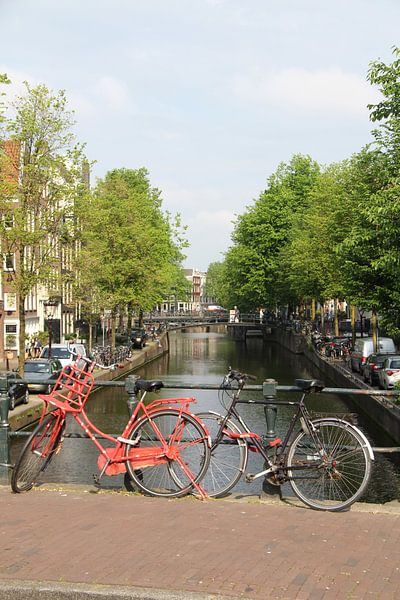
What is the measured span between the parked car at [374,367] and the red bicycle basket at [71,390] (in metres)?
24.2

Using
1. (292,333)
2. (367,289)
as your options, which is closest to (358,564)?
(367,289)

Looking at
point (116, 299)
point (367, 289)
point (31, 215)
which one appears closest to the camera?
point (367, 289)

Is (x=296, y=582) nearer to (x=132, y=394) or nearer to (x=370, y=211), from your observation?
(x=132, y=394)

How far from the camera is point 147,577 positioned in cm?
504

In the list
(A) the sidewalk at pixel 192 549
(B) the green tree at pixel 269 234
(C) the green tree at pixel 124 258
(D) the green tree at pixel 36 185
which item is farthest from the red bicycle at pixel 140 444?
(B) the green tree at pixel 269 234

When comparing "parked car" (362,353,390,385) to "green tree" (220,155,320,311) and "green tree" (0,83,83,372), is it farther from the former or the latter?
"green tree" (220,155,320,311)

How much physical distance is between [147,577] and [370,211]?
13691 mm

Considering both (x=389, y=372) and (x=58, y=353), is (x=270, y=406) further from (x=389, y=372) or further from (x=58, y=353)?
(x=58, y=353)

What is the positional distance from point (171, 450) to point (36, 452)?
→ 4.45ft

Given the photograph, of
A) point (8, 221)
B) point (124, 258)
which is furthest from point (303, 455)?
point (124, 258)

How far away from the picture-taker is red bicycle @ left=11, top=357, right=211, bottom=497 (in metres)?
7.30

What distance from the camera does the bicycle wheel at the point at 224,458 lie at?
7.31 meters

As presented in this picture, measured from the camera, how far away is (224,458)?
24.8ft

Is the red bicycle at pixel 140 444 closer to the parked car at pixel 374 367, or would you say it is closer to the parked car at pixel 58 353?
the parked car at pixel 374 367
